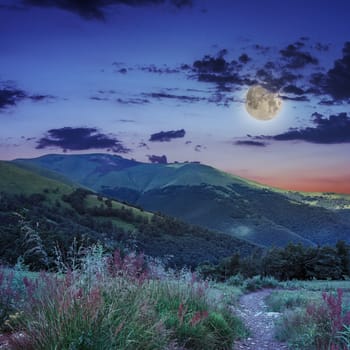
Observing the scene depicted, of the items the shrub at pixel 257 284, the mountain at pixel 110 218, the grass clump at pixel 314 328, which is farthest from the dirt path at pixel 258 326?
the mountain at pixel 110 218

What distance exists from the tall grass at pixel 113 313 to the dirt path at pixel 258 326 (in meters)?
0.45

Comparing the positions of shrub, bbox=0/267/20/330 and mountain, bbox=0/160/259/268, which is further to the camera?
mountain, bbox=0/160/259/268

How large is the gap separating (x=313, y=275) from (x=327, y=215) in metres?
142

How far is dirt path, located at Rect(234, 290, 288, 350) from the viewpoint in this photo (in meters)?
9.02

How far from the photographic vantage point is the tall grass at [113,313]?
5.38 m

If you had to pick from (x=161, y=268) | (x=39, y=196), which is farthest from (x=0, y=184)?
(x=161, y=268)

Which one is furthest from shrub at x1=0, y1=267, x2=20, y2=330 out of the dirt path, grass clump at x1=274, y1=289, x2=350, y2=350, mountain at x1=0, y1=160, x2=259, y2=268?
mountain at x1=0, y1=160, x2=259, y2=268

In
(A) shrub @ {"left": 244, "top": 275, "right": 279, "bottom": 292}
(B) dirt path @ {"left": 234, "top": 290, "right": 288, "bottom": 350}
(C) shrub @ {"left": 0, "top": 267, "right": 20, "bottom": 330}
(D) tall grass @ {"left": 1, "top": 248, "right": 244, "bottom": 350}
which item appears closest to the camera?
(D) tall grass @ {"left": 1, "top": 248, "right": 244, "bottom": 350}

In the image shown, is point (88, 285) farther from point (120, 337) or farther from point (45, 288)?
point (120, 337)

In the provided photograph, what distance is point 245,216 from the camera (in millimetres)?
172750

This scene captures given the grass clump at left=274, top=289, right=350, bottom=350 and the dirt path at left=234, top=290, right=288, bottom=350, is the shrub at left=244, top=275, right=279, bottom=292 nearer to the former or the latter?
the dirt path at left=234, top=290, right=288, bottom=350

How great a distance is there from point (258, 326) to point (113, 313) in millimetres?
6068

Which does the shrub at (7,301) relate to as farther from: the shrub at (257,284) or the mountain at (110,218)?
the mountain at (110,218)

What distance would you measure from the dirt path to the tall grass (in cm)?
45
